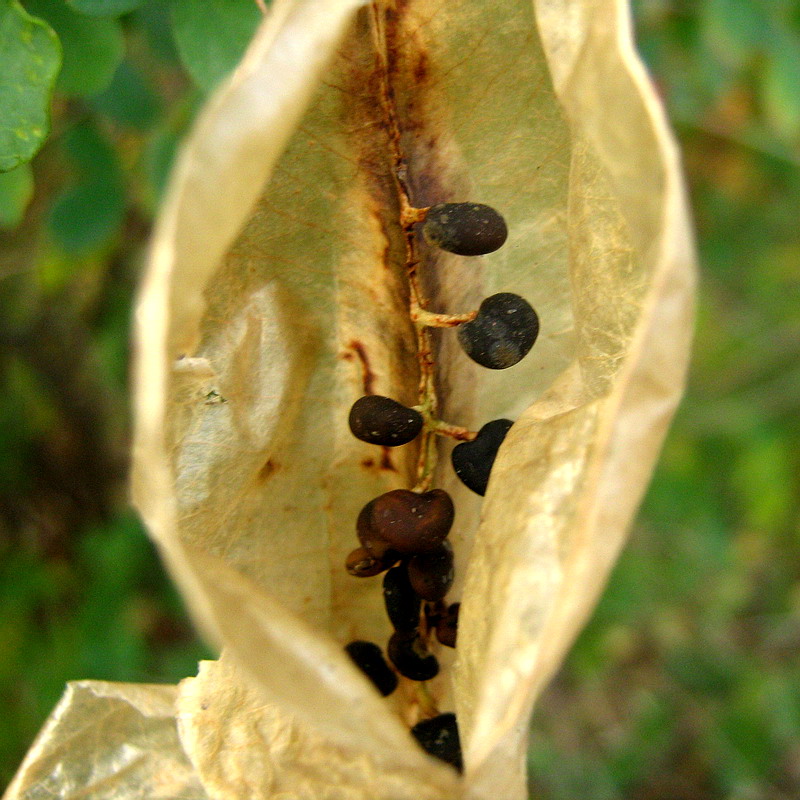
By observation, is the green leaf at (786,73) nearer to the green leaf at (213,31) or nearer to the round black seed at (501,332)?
the green leaf at (213,31)

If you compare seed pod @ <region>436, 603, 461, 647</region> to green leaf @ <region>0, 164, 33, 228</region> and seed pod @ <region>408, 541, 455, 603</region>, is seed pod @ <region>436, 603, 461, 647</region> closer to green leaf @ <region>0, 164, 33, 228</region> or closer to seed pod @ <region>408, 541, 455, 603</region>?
seed pod @ <region>408, 541, 455, 603</region>

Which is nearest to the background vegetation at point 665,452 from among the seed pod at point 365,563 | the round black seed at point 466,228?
the round black seed at point 466,228

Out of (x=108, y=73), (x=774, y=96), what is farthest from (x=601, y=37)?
(x=774, y=96)

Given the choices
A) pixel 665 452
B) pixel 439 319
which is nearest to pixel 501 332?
pixel 439 319

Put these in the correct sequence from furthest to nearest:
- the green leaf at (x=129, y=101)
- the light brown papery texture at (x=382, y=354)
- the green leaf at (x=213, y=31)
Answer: the green leaf at (x=129, y=101) → the green leaf at (x=213, y=31) → the light brown papery texture at (x=382, y=354)

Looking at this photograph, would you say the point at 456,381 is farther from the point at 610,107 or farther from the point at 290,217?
the point at 610,107

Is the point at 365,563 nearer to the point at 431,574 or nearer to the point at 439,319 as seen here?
the point at 431,574

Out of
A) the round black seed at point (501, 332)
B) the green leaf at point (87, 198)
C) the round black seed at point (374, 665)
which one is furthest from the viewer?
the green leaf at point (87, 198)
